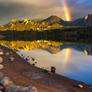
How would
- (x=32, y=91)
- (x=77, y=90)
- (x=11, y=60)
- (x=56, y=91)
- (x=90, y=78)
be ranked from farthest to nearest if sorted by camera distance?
(x=11, y=60)
(x=90, y=78)
(x=77, y=90)
(x=56, y=91)
(x=32, y=91)

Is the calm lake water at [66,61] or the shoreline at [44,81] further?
the calm lake water at [66,61]

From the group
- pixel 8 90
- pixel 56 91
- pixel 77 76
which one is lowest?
pixel 77 76

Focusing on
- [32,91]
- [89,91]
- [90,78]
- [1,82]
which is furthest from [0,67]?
[90,78]

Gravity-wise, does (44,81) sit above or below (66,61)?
above

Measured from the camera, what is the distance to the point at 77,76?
850 inches

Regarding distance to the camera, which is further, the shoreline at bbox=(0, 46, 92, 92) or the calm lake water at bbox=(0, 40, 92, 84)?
the calm lake water at bbox=(0, 40, 92, 84)

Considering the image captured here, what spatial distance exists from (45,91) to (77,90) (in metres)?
3.99

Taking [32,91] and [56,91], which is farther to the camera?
[56,91]

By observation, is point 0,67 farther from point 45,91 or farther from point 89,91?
point 89,91

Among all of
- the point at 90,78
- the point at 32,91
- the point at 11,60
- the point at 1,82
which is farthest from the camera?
the point at 11,60

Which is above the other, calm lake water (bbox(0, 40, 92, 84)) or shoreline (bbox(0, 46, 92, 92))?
shoreline (bbox(0, 46, 92, 92))

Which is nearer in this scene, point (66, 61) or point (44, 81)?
point (44, 81)

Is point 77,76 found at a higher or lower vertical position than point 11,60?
lower

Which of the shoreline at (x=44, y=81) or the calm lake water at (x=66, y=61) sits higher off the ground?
the shoreline at (x=44, y=81)
